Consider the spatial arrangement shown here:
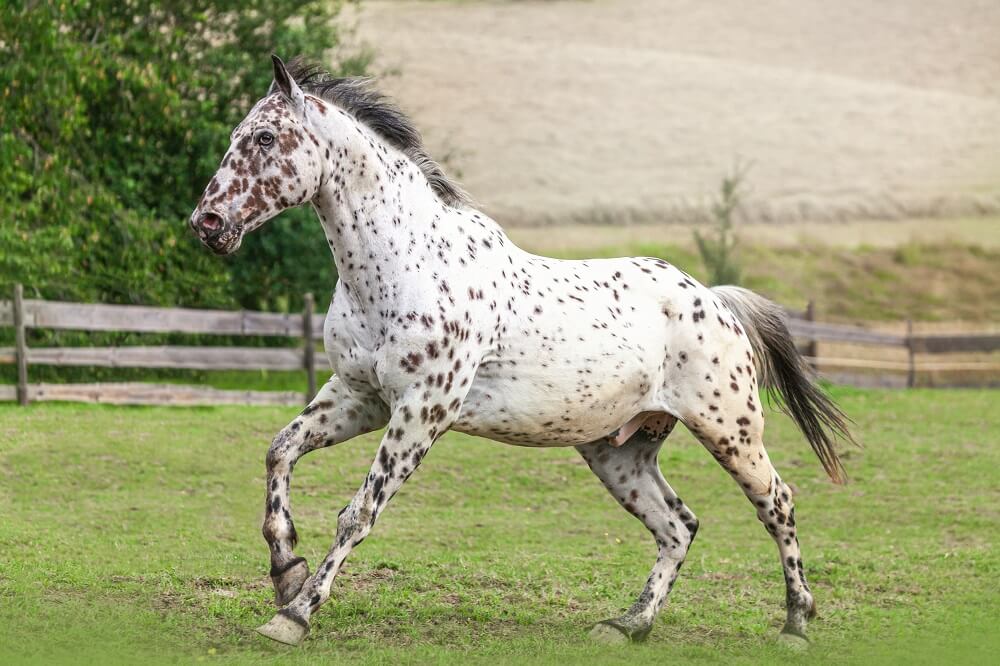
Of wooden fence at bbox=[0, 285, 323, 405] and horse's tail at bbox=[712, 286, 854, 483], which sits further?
wooden fence at bbox=[0, 285, 323, 405]

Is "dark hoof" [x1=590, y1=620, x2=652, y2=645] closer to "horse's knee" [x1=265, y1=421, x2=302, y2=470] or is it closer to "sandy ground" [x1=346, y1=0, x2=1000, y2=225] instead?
"horse's knee" [x1=265, y1=421, x2=302, y2=470]

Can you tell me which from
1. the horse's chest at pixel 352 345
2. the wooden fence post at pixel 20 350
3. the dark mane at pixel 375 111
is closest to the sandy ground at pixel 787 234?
the wooden fence post at pixel 20 350

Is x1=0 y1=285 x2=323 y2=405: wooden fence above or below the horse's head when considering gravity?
below

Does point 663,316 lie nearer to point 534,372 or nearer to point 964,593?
point 534,372

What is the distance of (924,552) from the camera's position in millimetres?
8086

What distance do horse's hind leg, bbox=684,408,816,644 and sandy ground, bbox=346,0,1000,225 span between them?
2683 cm

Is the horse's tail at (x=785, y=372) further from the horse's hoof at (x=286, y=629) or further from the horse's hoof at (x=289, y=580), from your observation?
the horse's hoof at (x=286, y=629)

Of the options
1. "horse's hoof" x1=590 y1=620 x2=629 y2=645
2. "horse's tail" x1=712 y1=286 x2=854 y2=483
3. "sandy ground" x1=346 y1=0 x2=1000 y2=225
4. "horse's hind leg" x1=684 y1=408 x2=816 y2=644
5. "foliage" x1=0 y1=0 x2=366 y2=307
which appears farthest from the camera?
"sandy ground" x1=346 y1=0 x2=1000 y2=225

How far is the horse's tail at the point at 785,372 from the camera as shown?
6188mm

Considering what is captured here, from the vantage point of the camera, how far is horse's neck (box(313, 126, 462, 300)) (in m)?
4.99

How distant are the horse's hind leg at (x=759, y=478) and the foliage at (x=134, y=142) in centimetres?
1187

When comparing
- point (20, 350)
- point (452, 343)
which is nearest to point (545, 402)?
point (452, 343)

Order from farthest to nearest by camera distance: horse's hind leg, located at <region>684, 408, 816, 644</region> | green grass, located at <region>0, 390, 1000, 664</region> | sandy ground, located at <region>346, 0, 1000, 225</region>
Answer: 1. sandy ground, located at <region>346, 0, 1000, 225</region>
2. horse's hind leg, located at <region>684, 408, 816, 644</region>
3. green grass, located at <region>0, 390, 1000, 664</region>

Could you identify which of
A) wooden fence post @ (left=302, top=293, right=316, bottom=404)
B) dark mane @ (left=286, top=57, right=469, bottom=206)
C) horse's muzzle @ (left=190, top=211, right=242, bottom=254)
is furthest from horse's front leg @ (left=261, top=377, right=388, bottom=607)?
wooden fence post @ (left=302, top=293, right=316, bottom=404)
